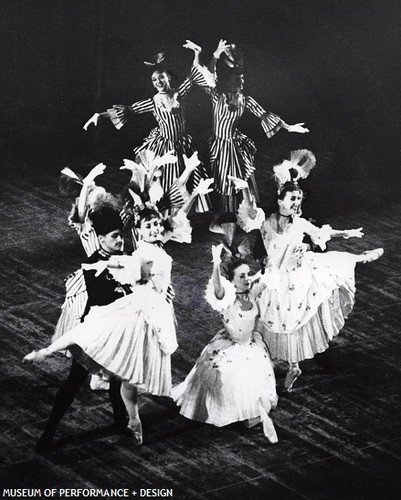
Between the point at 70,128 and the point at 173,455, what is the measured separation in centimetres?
685

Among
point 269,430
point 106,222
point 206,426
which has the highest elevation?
point 106,222

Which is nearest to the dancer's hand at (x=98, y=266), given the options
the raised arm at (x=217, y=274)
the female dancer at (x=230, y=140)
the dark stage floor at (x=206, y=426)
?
the raised arm at (x=217, y=274)

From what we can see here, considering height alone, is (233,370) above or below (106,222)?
below

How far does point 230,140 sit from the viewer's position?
12.0 meters

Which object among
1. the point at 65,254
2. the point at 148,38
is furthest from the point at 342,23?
the point at 65,254

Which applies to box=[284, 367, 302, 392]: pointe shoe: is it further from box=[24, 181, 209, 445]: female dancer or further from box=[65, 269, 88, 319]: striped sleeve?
box=[65, 269, 88, 319]: striped sleeve

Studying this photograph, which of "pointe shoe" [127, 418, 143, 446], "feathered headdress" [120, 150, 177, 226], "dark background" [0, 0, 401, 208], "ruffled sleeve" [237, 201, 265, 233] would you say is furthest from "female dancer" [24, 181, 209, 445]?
"dark background" [0, 0, 401, 208]

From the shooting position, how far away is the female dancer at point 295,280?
8602 millimetres

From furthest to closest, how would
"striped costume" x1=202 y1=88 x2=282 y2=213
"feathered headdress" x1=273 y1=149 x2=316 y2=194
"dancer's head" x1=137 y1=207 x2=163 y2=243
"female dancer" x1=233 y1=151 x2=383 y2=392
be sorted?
"striped costume" x1=202 y1=88 x2=282 y2=213 < "feathered headdress" x1=273 y1=149 x2=316 y2=194 < "female dancer" x1=233 y1=151 x2=383 y2=392 < "dancer's head" x1=137 y1=207 x2=163 y2=243

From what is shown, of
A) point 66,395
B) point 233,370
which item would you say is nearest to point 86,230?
point 66,395

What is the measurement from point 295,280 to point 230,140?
354 cm

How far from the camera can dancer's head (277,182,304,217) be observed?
8680mm

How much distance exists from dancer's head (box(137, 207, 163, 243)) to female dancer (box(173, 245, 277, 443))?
435 mm

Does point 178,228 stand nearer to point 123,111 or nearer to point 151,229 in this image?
point 151,229
